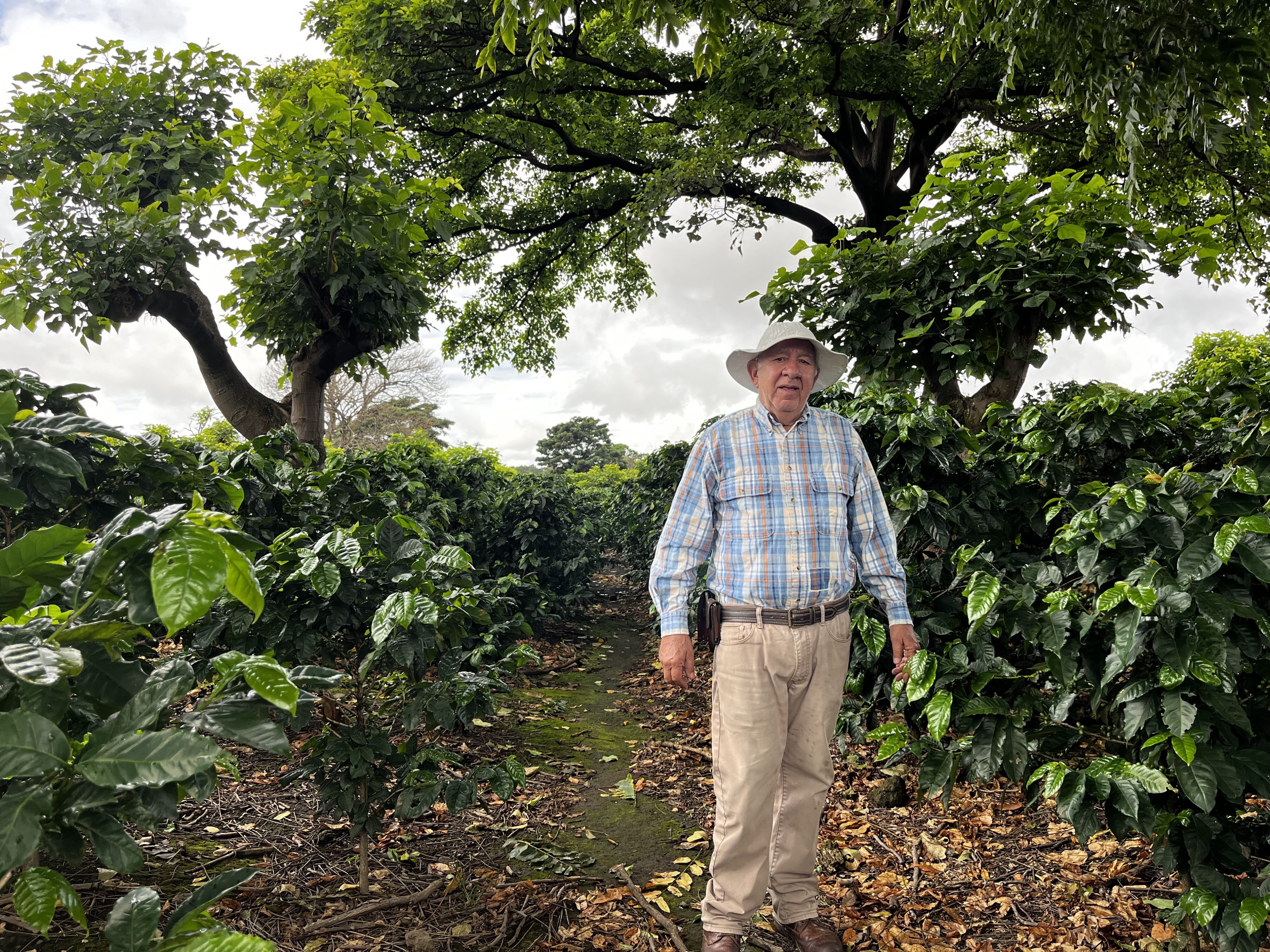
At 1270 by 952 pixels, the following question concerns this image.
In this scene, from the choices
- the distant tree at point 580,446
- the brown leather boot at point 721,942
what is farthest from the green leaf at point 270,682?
the distant tree at point 580,446

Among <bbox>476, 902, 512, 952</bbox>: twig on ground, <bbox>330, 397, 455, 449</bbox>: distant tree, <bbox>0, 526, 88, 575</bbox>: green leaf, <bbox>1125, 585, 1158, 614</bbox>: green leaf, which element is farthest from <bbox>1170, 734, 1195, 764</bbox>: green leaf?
<bbox>330, 397, 455, 449</bbox>: distant tree

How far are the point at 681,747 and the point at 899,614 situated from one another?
2.37 m

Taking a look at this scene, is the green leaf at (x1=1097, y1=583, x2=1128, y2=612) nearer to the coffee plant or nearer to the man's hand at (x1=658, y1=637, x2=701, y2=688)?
the coffee plant

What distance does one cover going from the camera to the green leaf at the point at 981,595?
2.58 meters

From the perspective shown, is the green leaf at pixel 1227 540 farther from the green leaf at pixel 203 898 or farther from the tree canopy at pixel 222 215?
the tree canopy at pixel 222 215

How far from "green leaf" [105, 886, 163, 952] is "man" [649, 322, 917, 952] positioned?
67.2 inches

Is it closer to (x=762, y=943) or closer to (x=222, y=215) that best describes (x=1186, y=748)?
(x=762, y=943)

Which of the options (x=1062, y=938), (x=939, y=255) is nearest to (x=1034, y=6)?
(x=939, y=255)

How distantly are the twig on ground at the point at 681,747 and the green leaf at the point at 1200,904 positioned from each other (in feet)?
8.37

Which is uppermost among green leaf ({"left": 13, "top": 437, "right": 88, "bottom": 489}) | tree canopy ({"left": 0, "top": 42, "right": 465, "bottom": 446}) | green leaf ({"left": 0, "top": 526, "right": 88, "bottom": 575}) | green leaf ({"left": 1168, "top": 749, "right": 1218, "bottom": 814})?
tree canopy ({"left": 0, "top": 42, "right": 465, "bottom": 446})

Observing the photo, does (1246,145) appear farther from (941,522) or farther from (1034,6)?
(941,522)

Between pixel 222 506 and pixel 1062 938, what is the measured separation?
3.81m

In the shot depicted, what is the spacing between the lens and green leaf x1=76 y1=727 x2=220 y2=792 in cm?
107

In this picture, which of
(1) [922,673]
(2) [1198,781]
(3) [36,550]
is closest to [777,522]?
(1) [922,673]
